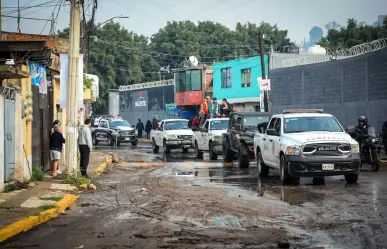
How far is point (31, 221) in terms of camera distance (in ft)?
34.1

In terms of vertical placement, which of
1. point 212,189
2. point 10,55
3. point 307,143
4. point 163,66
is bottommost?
point 212,189

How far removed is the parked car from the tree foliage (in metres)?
46.1

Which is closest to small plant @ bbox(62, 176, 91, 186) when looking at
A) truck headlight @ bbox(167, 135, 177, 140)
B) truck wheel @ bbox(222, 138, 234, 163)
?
truck wheel @ bbox(222, 138, 234, 163)

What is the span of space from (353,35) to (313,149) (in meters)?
59.4

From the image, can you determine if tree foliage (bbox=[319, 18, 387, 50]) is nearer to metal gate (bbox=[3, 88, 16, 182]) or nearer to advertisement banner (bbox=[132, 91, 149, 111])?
advertisement banner (bbox=[132, 91, 149, 111])

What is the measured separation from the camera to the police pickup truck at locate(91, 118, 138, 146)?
144ft

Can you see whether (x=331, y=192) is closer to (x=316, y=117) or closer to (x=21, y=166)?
(x=316, y=117)

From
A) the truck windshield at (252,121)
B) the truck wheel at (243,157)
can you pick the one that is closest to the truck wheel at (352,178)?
the truck wheel at (243,157)

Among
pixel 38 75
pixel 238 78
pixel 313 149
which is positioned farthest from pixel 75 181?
pixel 238 78

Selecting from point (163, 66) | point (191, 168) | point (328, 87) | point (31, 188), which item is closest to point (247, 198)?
point (31, 188)

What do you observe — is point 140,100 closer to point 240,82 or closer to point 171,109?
point 171,109

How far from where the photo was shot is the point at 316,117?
56.4 ft

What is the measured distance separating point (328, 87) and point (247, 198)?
23.3m

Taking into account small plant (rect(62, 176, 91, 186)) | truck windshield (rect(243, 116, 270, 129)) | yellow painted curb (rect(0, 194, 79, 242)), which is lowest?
yellow painted curb (rect(0, 194, 79, 242))
